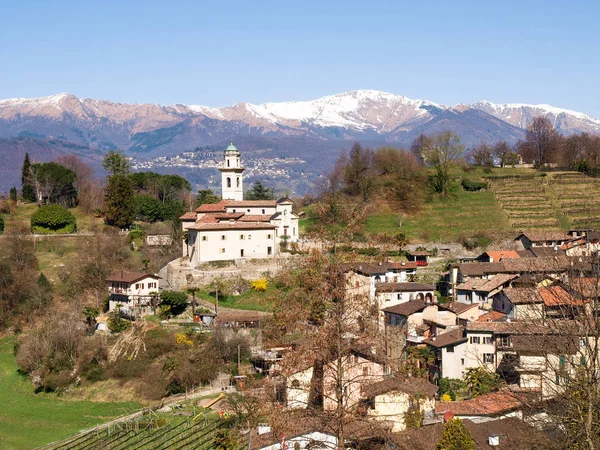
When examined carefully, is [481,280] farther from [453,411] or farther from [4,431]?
[4,431]

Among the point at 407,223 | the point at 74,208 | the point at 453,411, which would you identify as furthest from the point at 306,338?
the point at 74,208

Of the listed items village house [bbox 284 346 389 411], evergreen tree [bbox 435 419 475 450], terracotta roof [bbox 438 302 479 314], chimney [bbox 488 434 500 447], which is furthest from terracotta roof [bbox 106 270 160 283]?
village house [bbox 284 346 389 411]

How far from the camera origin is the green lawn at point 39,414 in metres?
27.7

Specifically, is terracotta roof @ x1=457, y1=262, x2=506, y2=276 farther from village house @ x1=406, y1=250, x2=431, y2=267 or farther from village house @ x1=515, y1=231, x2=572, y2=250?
village house @ x1=515, y1=231, x2=572, y2=250

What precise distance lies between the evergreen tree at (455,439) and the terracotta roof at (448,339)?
10.6 m

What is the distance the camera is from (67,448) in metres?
25.8

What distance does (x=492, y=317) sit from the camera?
1264 inches

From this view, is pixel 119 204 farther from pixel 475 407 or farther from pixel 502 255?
pixel 475 407

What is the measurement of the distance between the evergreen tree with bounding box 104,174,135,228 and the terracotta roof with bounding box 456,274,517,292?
28800 mm

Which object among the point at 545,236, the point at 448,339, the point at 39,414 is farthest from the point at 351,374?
the point at 545,236

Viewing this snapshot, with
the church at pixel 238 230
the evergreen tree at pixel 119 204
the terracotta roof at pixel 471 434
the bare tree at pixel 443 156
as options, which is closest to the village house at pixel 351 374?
the terracotta roof at pixel 471 434

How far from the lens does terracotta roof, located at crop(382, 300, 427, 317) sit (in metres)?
33.5

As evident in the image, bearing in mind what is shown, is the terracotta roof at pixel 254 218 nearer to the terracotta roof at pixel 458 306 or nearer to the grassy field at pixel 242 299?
the grassy field at pixel 242 299

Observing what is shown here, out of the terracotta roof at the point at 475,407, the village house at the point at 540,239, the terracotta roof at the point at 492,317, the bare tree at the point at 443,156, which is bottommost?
the terracotta roof at the point at 475,407
